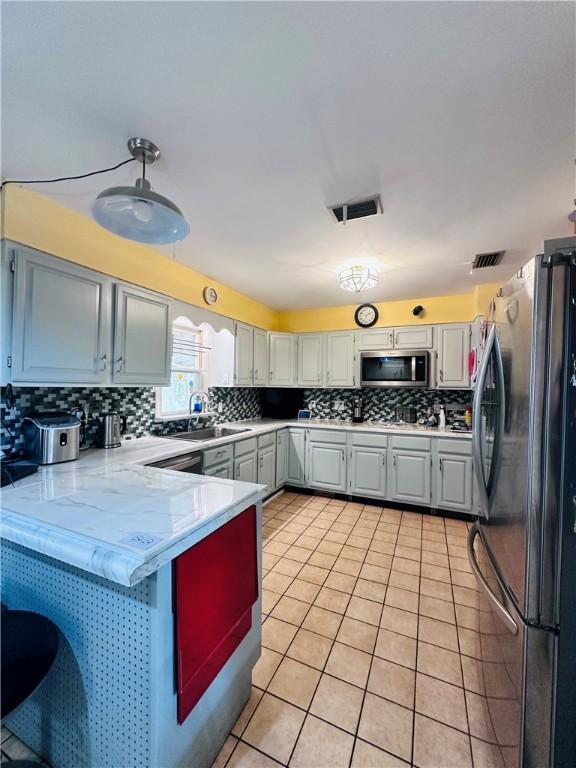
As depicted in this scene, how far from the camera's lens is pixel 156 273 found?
2535mm

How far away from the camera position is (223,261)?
2709mm

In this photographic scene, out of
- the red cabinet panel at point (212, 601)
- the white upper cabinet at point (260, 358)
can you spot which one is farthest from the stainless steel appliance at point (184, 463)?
the white upper cabinet at point (260, 358)

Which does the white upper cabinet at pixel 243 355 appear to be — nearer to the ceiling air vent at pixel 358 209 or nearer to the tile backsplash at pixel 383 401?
the tile backsplash at pixel 383 401

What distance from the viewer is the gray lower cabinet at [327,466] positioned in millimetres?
3609

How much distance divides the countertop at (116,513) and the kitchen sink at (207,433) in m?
1.16

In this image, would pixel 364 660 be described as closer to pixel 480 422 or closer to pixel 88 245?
pixel 480 422

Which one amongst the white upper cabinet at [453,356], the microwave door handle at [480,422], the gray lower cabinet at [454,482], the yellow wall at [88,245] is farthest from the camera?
the white upper cabinet at [453,356]

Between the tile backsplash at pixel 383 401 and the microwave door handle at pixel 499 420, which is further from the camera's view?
the tile backsplash at pixel 383 401

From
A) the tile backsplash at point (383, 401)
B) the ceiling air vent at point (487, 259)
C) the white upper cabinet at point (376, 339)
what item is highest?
the ceiling air vent at point (487, 259)

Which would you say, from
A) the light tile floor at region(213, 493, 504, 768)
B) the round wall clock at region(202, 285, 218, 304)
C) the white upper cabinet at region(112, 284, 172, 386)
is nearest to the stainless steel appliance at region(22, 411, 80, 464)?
the white upper cabinet at region(112, 284, 172, 386)

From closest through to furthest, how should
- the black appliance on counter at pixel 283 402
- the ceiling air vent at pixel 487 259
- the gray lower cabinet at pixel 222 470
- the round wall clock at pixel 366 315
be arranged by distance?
the ceiling air vent at pixel 487 259
the gray lower cabinet at pixel 222 470
the round wall clock at pixel 366 315
the black appliance on counter at pixel 283 402

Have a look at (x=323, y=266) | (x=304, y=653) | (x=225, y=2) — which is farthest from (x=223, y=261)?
(x=304, y=653)

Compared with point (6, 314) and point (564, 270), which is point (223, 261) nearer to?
point (6, 314)

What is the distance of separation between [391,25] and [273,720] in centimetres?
256
